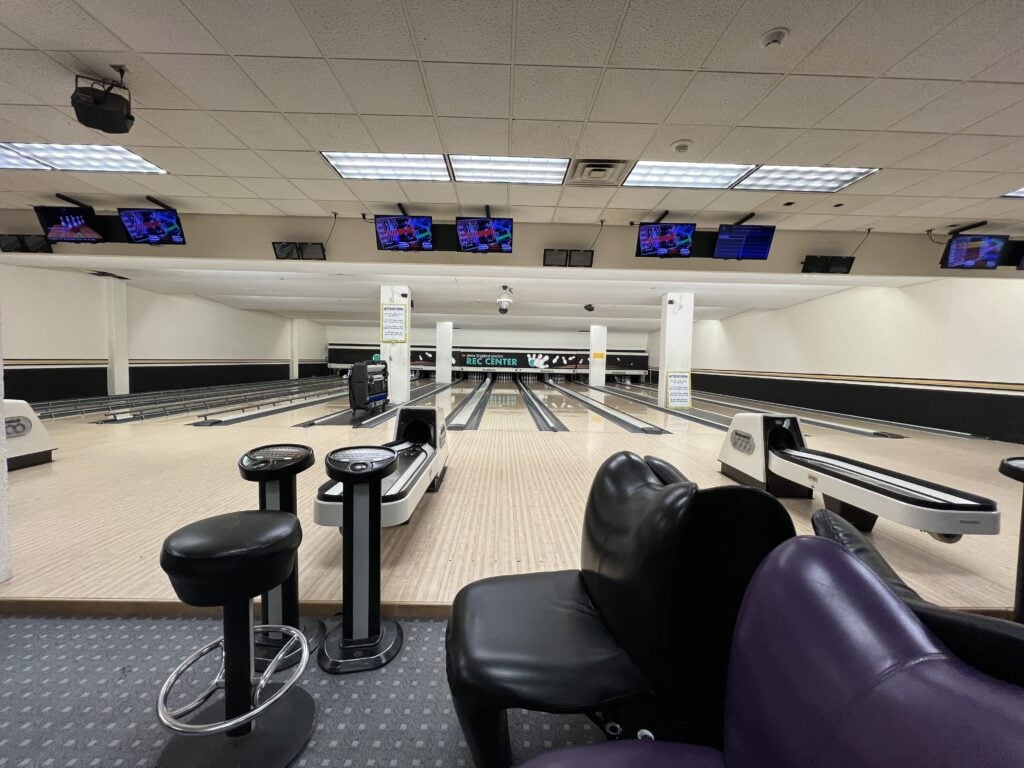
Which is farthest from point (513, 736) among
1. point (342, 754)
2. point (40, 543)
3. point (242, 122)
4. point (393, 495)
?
point (242, 122)

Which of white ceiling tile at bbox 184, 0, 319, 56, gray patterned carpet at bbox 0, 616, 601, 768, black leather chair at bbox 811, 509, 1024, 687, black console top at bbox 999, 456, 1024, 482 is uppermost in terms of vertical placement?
white ceiling tile at bbox 184, 0, 319, 56

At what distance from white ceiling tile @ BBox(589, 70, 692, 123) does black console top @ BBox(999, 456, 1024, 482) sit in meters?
3.12

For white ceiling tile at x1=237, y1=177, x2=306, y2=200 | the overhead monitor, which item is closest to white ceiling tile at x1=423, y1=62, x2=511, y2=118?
white ceiling tile at x1=237, y1=177, x2=306, y2=200

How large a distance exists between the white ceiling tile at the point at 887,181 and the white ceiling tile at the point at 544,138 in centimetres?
346

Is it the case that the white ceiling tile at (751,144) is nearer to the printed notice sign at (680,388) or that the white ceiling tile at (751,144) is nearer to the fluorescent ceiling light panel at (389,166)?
the fluorescent ceiling light panel at (389,166)

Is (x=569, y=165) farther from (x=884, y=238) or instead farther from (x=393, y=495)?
(x=884, y=238)

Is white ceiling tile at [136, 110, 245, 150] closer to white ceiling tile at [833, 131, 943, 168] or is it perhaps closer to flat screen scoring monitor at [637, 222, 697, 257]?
flat screen scoring monitor at [637, 222, 697, 257]

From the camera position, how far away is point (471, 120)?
12.1 ft

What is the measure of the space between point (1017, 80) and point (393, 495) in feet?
17.4

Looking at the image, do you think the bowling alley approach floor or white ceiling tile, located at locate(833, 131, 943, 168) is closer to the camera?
the bowling alley approach floor

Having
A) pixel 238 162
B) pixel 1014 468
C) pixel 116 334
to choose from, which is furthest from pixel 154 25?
pixel 116 334

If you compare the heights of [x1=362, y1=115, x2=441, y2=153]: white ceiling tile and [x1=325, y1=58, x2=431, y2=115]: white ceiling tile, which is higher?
[x1=325, y1=58, x2=431, y2=115]: white ceiling tile

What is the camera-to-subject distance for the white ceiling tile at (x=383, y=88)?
120 inches

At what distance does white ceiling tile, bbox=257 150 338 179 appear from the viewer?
4371 mm
